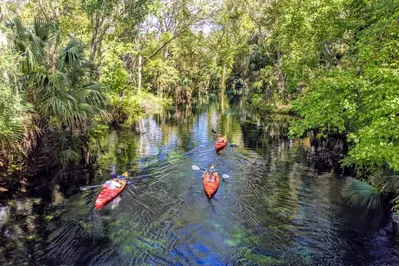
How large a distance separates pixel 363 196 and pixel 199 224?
6.93 meters

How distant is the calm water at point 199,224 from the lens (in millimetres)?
9289

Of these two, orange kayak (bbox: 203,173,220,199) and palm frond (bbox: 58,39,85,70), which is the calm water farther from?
palm frond (bbox: 58,39,85,70)

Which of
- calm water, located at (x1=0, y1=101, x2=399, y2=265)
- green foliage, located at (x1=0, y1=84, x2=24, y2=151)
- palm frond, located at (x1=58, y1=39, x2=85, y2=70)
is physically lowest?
calm water, located at (x1=0, y1=101, x2=399, y2=265)

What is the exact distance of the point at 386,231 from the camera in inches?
432

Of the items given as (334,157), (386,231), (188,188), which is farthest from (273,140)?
(386,231)

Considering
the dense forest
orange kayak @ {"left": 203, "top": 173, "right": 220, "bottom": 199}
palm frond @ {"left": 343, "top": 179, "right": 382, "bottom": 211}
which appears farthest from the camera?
orange kayak @ {"left": 203, "top": 173, "right": 220, "bottom": 199}

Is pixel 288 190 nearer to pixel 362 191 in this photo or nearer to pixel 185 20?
pixel 362 191

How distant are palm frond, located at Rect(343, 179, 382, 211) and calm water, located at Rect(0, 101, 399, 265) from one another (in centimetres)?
55

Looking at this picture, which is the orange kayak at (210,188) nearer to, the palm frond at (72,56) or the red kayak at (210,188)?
the red kayak at (210,188)

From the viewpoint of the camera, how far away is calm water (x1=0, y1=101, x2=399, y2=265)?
9.29 m

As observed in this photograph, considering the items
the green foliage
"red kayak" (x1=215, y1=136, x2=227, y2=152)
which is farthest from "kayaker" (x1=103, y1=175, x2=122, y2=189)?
"red kayak" (x1=215, y1=136, x2=227, y2=152)

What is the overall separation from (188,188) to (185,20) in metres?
26.6

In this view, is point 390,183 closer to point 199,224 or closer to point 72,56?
point 199,224

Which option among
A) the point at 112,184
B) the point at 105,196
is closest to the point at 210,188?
the point at 112,184
